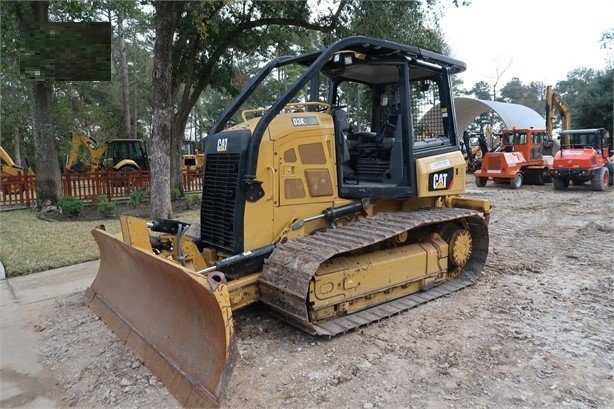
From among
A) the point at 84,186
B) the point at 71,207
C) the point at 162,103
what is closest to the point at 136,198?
the point at 71,207

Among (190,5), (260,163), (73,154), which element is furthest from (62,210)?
(260,163)

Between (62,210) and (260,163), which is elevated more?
(260,163)

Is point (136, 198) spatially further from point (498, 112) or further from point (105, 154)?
point (498, 112)

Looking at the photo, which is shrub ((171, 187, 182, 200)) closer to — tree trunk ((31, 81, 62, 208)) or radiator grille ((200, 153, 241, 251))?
tree trunk ((31, 81, 62, 208))

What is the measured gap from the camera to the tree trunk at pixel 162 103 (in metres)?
8.73

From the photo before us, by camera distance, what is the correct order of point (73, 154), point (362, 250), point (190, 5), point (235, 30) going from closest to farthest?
point (362, 250)
point (190, 5)
point (235, 30)
point (73, 154)

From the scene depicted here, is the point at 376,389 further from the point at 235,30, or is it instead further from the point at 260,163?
the point at 235,30

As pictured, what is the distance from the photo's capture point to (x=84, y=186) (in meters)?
13.9

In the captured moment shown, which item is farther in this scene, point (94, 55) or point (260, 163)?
point (94, 55)

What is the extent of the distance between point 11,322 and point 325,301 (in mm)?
3288

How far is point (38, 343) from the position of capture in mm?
4191

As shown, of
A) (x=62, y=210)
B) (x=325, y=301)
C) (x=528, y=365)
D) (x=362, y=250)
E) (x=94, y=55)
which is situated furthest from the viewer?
(x=62, y=210)

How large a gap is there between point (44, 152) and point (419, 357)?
40.7ft

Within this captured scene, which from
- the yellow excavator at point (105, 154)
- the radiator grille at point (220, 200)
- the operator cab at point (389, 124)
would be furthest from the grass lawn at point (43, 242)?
the yellow excavator at point (105, 154)
